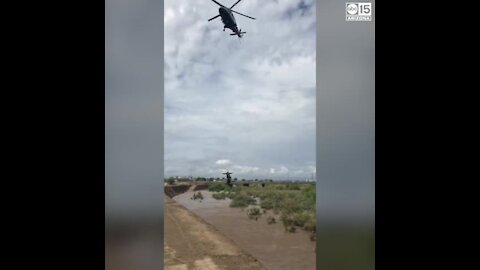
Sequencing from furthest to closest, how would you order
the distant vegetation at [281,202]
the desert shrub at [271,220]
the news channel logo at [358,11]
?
the desert shrub at [271,220] → the distant vegetation at [281,202] → the news channel logo at [358,11]

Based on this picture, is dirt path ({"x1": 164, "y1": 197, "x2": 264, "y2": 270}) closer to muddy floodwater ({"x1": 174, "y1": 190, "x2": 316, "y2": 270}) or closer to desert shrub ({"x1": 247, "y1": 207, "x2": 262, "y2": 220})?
muddy floodwater ({"x1": 174, "y1": 190, "x2": 316, "y2": 270})

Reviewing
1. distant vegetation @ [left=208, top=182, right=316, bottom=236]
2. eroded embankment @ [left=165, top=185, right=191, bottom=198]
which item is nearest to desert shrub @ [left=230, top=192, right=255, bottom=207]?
distant vegetation @ [left=208, top=182, right=316, bottom=236]

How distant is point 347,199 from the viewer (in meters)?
2.59

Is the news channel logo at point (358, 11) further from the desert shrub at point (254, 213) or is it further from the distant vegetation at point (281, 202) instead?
the desert shrub at point (254, 213)

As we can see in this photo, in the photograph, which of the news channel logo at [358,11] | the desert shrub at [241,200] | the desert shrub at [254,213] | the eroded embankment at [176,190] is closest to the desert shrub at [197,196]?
the eroded embankment at [176,190]

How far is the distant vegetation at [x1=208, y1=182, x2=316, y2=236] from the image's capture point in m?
10.3

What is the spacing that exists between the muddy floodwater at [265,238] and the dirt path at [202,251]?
233mm

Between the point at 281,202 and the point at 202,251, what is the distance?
607 centimetres

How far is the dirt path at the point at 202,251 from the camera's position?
7.14 metres

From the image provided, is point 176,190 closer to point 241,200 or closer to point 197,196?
point 197,196

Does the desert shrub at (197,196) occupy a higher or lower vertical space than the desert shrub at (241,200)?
higher

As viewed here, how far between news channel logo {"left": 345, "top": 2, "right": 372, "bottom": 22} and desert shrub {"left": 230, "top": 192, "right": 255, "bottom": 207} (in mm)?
11880
